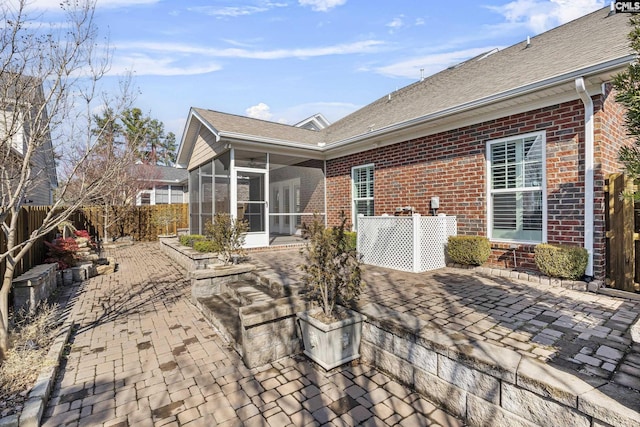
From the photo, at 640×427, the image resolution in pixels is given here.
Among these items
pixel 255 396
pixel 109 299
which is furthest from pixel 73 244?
pixel 255 396

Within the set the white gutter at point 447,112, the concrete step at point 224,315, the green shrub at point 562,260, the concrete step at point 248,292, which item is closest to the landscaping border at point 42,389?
the concrete step at point 224,315

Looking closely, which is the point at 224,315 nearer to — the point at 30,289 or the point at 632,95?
the point at 30,289

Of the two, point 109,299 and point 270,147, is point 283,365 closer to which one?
point 109,299

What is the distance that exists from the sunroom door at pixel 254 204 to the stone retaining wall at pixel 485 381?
5.94 m

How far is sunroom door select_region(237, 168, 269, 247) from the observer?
8.57 meters

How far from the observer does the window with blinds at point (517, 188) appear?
5.18m

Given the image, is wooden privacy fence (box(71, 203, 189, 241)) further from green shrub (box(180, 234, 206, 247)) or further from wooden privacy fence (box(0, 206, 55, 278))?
wooden privacy fence (box(0, 206, 55, 278))

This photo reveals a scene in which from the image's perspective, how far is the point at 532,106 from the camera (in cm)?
513

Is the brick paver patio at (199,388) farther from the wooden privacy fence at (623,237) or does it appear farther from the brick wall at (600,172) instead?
the wooden privacy fence at (623,237)

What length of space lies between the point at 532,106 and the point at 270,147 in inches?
238

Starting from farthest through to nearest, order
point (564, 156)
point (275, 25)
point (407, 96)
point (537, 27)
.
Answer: point (407, 96) < point (537, 27) < point (275, 25) < point (564, 156)

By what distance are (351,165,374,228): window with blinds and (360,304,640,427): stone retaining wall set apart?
5656 mm

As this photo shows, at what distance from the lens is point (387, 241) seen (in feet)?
20.0

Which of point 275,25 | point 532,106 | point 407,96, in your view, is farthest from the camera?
point 407,96
